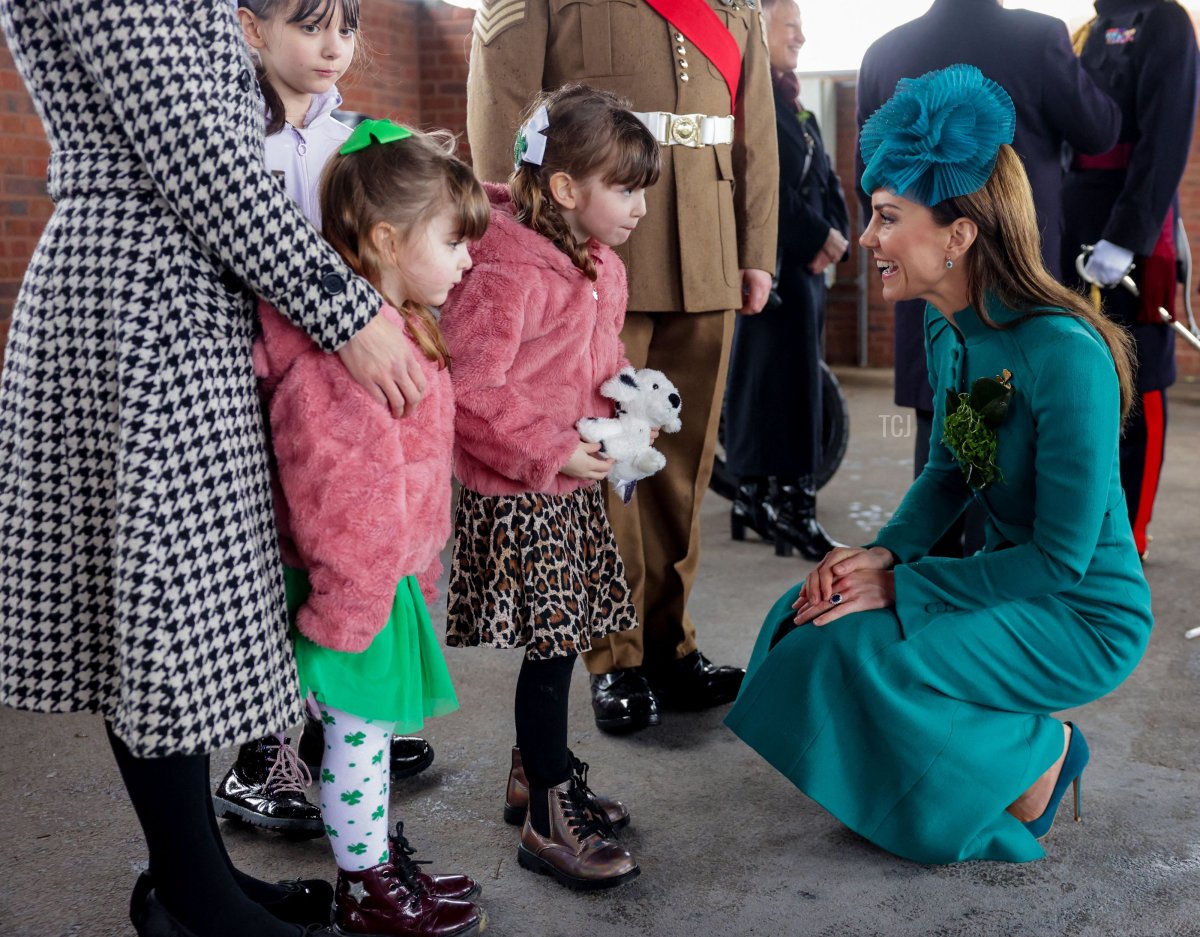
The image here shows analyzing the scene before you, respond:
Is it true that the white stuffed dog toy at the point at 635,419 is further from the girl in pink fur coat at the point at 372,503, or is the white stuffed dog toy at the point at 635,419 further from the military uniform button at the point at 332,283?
the military uniform button at the point at 332,283

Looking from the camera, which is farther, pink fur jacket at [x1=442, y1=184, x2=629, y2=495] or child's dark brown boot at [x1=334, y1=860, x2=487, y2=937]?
pink fur jacket at [x1=442, y1=184, x2=629, y2=495]

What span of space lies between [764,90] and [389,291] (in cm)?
126

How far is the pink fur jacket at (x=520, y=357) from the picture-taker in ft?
5.51

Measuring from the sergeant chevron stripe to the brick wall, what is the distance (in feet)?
6.08

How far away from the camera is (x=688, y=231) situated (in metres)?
2.24

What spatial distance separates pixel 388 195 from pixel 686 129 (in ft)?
2.95

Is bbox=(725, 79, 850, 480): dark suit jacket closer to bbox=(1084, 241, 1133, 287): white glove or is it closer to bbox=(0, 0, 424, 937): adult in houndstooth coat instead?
bbox=(1084, 241, 1133, 287): white glove

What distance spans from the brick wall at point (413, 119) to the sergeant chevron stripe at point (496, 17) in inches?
73.0

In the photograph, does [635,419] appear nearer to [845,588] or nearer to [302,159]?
[845,588]

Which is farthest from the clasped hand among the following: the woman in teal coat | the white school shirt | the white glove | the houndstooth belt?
the white glove

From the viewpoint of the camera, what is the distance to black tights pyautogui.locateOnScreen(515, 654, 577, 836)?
5.82ft

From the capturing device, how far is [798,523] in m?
3.69

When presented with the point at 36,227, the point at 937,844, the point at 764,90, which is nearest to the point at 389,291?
the point at 937,844

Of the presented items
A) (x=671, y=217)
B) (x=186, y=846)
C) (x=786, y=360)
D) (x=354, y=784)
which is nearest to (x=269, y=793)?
(x=354, y=784)
